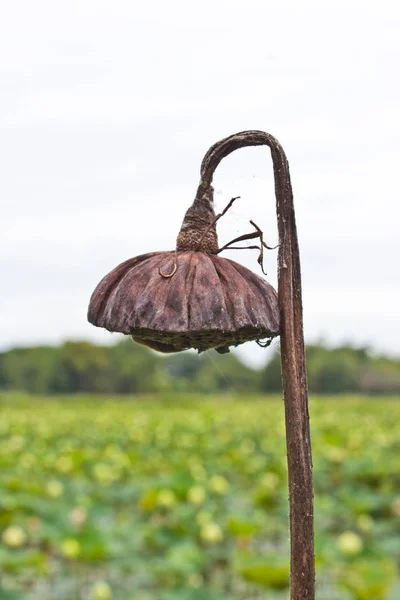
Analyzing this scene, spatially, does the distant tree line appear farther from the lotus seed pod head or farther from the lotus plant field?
the lotus seed pod head

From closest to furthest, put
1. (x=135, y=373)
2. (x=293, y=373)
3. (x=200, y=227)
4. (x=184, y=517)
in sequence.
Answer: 1. (x=293, y=373)
2. (x=200, y=227)
3. (x=184, y=517)
4. (x=135, y=373)

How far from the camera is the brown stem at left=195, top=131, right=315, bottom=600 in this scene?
56 cm

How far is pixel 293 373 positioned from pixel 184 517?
9.02 m

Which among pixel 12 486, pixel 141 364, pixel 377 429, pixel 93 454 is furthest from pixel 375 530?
pixel 141 364

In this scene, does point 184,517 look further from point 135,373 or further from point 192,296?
point 135,373

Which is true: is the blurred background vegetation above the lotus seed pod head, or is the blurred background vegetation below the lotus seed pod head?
below

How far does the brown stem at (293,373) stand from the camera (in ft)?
1.84

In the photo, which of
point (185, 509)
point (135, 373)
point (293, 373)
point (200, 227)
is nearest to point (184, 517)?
point (185, 509)

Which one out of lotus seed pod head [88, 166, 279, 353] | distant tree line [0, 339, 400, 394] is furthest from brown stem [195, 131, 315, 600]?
distant tree line [0, 339, 400, 394]

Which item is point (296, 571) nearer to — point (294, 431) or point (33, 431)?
point (294, 431)

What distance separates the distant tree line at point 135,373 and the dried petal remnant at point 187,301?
4020 cm

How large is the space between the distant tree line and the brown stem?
40305 mm

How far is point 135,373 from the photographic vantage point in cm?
4419

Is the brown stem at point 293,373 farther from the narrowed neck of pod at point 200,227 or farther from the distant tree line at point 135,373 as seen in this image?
the distant tree line at point 135,373
